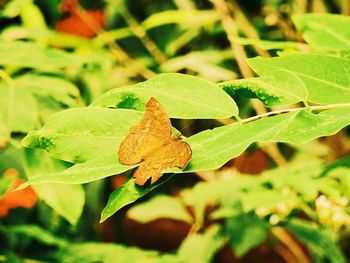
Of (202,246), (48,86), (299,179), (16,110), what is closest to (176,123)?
(202,246)

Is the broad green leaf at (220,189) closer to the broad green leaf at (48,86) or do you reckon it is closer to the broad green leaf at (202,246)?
the broad green leaf at (202,246)

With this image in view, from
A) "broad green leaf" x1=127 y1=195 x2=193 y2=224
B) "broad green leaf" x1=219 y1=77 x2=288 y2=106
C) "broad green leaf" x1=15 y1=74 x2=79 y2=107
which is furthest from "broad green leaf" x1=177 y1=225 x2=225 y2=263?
"broad green leaf" x1=219 y1=77 x2=288 y2=106

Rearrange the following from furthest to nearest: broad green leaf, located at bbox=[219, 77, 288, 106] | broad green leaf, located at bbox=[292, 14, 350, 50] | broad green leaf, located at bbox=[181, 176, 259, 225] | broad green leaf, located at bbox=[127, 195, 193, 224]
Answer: broad green leaf, located at bbox=[127, 195, 193, 224] < broad green leaf, located at bbox=[181, 176, 259, 225] < broad green leaf, located at bbox=[292, 14, 350, 50] < broad green leaf, located at bbox=[219, 77, 288, 106]

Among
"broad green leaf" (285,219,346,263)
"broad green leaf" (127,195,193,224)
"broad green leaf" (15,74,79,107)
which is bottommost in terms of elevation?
"broad green leaf" (127,195,193,224)

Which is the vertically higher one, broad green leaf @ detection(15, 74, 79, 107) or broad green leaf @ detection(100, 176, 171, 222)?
broad green leaf @ detection(100, 176, 171, 222)

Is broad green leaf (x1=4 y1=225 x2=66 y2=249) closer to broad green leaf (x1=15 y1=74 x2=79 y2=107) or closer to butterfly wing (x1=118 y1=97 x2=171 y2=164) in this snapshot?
broad green leaf (x1=15 y1=74 x2=79 y2=107)

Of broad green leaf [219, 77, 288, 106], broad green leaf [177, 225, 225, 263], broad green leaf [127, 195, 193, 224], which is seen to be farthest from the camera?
broad green leaf [127, 195, 193, 224]

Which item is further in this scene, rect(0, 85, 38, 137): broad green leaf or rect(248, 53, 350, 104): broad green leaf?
rect(0, 85, 38, 137): broad green leaf
